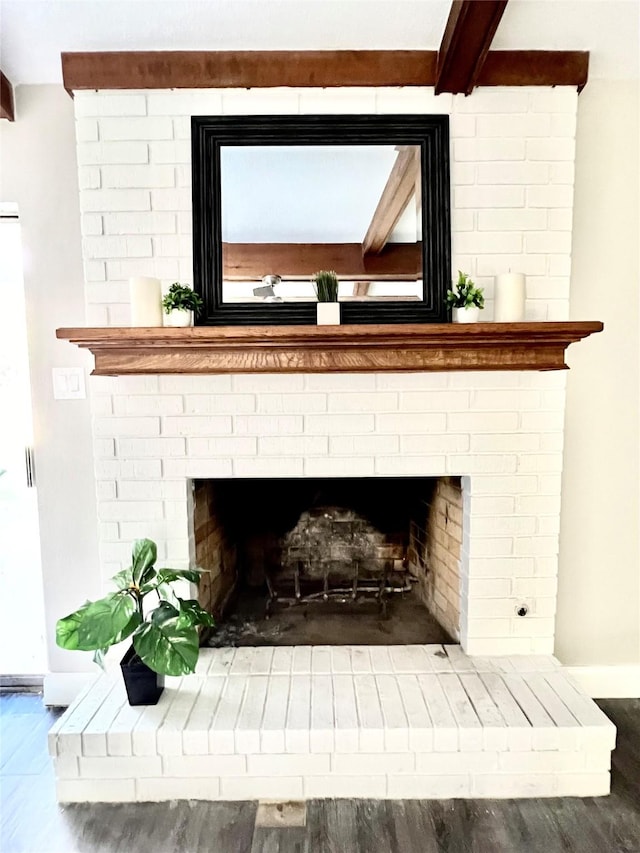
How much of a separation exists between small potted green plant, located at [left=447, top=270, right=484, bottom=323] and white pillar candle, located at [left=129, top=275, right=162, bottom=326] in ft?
3.01

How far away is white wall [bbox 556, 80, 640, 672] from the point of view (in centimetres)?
169

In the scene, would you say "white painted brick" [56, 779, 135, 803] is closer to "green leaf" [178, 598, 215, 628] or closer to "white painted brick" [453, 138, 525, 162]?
"green leaf" [178, 598, 215, 628]

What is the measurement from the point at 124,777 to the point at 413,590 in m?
1.23

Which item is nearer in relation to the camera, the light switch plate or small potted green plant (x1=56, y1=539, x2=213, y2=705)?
small potted green plant (x1=56, y1=539, x2=213, y2=705)

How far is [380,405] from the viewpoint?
1.65 metres

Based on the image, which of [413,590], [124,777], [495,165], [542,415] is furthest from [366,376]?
[124,777]

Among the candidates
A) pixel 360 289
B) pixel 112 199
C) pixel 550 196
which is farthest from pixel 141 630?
pixel 550 196

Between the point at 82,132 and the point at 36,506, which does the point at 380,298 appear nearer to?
the point at 82,132

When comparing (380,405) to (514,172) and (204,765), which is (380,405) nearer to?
(514,172)

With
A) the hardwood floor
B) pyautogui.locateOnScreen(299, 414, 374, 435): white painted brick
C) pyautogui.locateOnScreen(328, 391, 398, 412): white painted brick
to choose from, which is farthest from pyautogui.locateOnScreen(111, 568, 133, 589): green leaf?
pyautogui.locateOnScreen(328, 391, 398, 412): white painted brick

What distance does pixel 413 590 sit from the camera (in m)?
2.11

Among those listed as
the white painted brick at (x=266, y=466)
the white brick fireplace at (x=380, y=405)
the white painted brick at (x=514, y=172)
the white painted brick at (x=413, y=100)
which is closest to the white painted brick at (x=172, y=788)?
the white brick fireplace at (x=380, y=405)

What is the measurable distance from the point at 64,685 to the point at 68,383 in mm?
1122

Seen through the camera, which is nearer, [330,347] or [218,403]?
[330,347]
